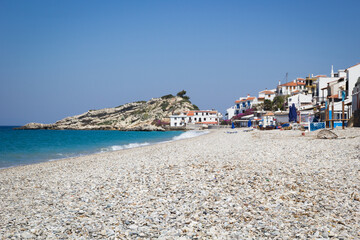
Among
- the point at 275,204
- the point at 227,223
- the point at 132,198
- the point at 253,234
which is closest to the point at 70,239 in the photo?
the point at 132,198

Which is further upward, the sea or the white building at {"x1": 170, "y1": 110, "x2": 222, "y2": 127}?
the white building at {"x1": 170, "y1": 110, "x2": 222, "y2": 127}

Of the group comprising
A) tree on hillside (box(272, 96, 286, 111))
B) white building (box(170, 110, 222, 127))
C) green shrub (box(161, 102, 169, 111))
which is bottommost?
white building (box(170, 110, 222, 127))

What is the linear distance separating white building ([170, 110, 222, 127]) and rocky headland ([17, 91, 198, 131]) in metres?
6.04

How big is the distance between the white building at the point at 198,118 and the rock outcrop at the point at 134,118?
655 centimetres

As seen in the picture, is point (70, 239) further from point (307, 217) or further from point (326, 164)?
point (326, 164)

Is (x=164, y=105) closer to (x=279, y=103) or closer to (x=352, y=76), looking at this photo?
(x=279, y=103)

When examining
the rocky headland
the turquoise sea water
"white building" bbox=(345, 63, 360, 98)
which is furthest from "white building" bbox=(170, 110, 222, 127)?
"white building" bbox=(345, 63, 360, 98)

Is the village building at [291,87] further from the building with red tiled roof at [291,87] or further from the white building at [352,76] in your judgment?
the white building at [352,76]

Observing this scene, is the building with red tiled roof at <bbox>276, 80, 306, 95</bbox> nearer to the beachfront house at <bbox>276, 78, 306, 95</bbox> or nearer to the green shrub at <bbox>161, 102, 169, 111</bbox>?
the beachfront house at <bbox>276, 78, 306, 95</bbox>

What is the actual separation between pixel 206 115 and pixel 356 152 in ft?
324

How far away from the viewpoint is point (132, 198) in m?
7.38

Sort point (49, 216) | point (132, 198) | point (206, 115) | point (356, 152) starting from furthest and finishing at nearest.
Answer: point (206, 115), point (356, 152), point (132, 198), point (49, 216)

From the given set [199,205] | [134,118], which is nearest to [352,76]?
[199,205]

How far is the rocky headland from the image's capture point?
124425mm
